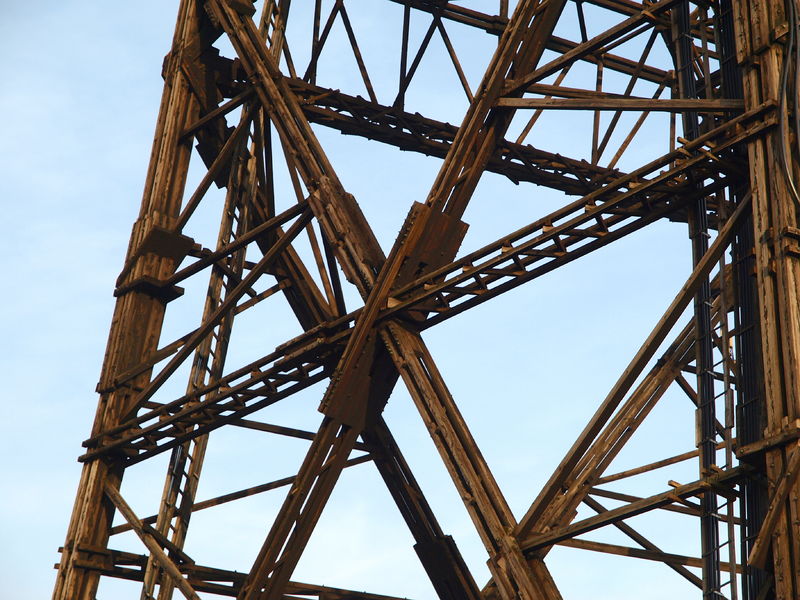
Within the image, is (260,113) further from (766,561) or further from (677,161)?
(766,561)

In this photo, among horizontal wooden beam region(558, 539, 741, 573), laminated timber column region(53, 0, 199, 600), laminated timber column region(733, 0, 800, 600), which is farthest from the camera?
laminated timber column region(53, 0, 199, 600)

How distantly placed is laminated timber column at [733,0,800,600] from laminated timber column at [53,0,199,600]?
786 centimetres

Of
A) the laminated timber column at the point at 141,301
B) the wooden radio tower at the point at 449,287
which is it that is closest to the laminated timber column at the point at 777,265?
the wooden radio tower at the point at 449,287

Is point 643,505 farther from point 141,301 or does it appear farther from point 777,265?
point 141,301

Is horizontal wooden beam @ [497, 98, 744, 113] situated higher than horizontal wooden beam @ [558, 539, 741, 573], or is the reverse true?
horizontal wooden beam @ [497, 98, 744, 113]

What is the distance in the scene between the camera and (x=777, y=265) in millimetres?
10766

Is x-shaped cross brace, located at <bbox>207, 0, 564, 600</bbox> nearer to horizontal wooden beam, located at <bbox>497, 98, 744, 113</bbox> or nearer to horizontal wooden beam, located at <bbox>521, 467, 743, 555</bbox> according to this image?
horizontal wooden beam, located at <bbox>497, 98, 744, 113</bbox>

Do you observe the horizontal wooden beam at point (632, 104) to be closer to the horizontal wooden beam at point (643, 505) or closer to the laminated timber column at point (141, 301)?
the horizontal wooden beam at point (643, 505)

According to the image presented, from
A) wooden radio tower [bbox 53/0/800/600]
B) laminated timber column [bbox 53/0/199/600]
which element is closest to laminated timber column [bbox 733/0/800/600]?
wooden radio tower [bbox 53/0/800/600]

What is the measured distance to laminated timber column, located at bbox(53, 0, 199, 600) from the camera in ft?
51.3

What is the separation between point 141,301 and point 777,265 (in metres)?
8.51

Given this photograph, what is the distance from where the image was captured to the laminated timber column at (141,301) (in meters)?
15.6

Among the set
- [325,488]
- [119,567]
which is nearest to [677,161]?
[325,488]

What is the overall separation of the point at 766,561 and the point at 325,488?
4878 millimetres
